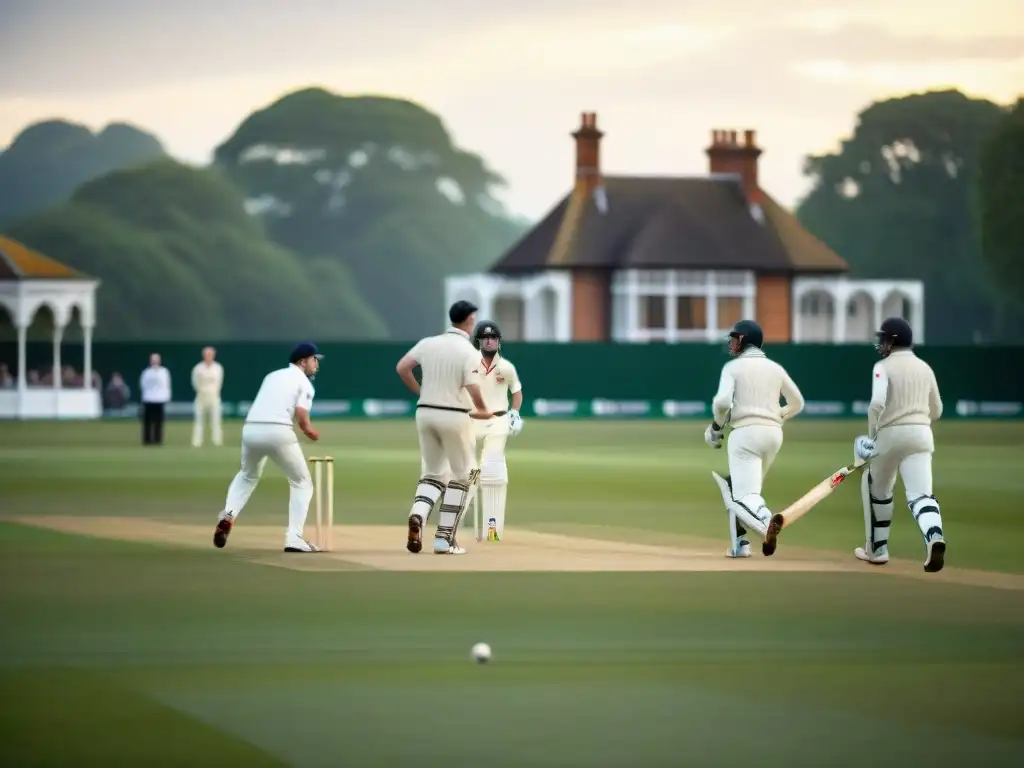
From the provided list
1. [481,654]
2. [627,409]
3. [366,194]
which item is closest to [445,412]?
[481,654]

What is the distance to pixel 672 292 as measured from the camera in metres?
74.7

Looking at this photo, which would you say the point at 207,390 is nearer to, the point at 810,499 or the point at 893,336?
the point at 810,499

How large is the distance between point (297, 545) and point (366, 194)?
120 metres

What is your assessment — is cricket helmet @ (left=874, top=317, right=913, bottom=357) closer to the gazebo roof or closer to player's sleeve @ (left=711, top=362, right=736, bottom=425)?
player's sleeve @ (left=711, top=362, right=736, bottom=425)

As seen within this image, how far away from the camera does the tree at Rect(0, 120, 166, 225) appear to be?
459 feet

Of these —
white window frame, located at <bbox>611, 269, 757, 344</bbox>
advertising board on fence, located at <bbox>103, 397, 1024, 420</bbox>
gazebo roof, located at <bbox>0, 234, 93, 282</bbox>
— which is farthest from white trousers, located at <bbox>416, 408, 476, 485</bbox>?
white window frame, located at <bbox>611, 269, 757, 344</bbox>

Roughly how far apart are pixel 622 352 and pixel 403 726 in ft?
170

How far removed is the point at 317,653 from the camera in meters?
11.8

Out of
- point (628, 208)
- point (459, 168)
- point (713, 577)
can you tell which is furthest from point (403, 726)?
point (459, 168)

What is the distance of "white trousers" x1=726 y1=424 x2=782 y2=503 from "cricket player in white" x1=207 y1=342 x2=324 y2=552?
326cm

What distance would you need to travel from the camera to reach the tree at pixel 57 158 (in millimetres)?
140000

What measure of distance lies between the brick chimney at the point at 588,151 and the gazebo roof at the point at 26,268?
24.7 metres

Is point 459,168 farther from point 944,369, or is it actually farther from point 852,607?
point 852,607

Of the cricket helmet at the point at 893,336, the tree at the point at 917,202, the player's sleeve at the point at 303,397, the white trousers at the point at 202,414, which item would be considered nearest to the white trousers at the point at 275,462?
the player's sleeve at the point at 303,397
